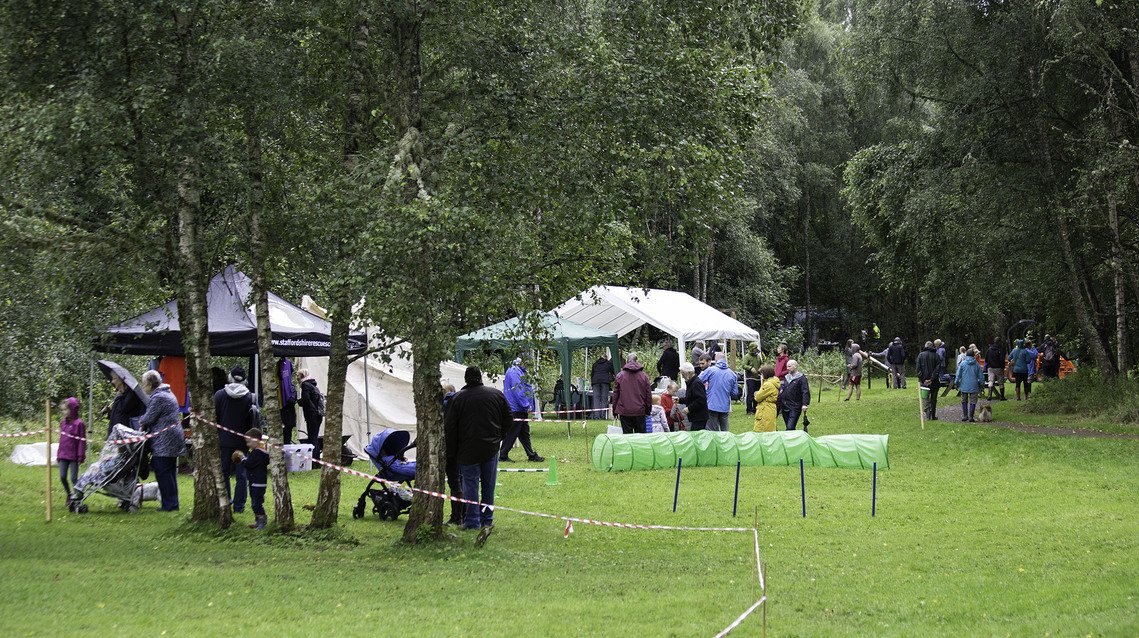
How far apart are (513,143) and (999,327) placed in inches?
1422

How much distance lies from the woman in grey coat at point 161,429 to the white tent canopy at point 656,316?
13.8 meters

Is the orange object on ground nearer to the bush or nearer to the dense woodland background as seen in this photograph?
the dense woodland background

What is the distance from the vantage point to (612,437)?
15844 mm

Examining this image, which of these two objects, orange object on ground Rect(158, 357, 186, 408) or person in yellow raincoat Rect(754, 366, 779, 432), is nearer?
person in yellow raincoat Rect(754, 366, 779, 432)

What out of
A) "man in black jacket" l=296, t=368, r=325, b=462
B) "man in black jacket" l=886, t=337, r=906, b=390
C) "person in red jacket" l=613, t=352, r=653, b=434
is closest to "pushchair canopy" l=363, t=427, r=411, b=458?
"man in black jacket" l=296, t=368, r=325, b=462

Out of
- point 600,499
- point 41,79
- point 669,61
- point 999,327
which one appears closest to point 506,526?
point 600,499

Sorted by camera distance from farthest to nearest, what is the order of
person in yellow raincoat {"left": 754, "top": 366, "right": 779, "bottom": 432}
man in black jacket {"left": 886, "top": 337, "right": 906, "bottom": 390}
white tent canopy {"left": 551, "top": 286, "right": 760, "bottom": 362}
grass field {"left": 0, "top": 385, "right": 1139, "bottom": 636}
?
man in black jacket {"left": 886, "top": 337, "right": 906, "bottom": 390} → white tent canopy {"left": 551, "top": 286, "right": 760, "bottom": 362} → person in yellow raincoat {"left": 754, "top": 366, "right": 779, "bottom": 432} → grass field {"left": 0, "top": 385, "right": 1139, "bottom": 636}

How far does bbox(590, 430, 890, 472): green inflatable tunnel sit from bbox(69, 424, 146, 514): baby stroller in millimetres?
6765

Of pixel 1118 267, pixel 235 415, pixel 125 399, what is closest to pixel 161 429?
pixel 235 415

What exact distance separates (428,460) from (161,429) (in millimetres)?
4062

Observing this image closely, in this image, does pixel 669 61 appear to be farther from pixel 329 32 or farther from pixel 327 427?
pixel 327 427

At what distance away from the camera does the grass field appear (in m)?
7.16

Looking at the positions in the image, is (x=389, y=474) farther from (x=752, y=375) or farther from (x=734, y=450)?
(x=752, y=375)

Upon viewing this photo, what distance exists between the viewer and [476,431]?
1029 cm
